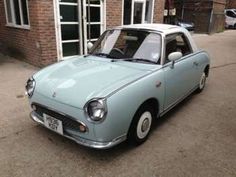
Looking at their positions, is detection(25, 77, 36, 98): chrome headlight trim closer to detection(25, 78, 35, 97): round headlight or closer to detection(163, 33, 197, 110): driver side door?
detection(25, 78, 35, 97): round headlight

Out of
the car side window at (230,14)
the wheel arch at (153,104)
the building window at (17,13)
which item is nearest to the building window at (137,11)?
the building window at (17,13)

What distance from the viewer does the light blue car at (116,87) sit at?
2.56 meters

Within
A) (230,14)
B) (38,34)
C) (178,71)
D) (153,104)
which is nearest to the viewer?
(153,104)

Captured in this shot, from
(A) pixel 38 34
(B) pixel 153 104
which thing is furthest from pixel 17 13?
(B) pixel 153 104

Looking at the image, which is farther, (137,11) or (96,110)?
(137,11)

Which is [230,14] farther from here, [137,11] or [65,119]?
[65,119]

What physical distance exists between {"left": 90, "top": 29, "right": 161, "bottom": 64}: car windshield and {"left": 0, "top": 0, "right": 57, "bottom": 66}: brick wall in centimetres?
282

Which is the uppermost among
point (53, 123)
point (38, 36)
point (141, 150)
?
point (38, 36)

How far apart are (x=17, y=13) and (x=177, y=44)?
5.52 metres

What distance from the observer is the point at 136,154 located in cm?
297

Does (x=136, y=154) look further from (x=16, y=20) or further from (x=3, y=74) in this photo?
(x=16, y=20)

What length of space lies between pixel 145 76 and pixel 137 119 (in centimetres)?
56

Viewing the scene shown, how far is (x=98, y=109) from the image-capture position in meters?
2.48

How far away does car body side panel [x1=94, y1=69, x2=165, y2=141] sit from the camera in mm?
2514
